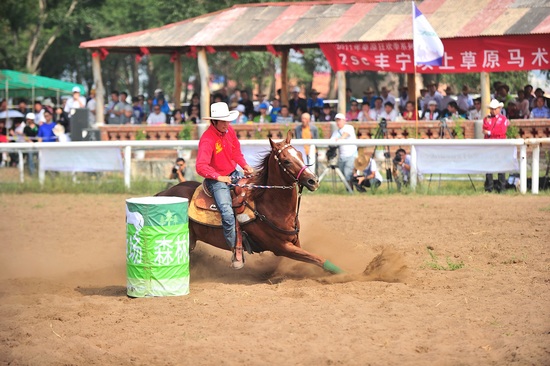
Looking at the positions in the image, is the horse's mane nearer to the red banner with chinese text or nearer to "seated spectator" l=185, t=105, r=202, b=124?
the red banner with chinese text

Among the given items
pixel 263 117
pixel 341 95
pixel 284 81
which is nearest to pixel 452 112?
pixel 341 95

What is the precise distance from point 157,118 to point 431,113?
26.2ft

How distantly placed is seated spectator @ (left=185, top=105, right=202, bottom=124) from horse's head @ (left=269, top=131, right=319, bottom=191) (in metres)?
15.3

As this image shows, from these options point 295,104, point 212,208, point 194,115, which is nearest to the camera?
point 212,208

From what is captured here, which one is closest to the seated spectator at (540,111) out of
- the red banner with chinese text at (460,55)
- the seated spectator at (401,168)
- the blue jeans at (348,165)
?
the red banner with chinese text at (460,55)

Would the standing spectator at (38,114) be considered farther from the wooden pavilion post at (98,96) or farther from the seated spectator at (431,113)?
the seated spectator at (431,113)

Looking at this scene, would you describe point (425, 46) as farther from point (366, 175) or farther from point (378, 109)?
point (366, 175)

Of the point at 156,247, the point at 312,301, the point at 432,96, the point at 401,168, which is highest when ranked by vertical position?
the point at 432,96

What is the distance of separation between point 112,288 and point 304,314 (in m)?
2.99

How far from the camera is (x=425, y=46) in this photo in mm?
20312

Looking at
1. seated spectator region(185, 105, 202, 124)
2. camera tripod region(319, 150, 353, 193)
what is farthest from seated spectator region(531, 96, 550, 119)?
seated spectator region(185, 105, 202, 124)

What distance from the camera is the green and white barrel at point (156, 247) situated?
9.16 meters

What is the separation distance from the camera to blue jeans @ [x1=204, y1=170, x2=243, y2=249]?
10273 mm

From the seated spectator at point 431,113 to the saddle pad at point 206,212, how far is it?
12832mm
